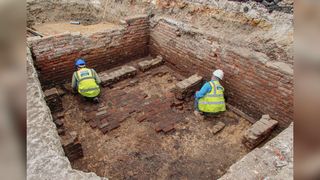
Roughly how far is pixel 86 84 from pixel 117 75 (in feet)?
3.43

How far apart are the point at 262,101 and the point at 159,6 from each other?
3.83m

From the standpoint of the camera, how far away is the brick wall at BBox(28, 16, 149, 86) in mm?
6020

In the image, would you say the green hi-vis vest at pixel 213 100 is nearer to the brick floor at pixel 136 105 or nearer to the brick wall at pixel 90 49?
the brick floor at pixel 136 105

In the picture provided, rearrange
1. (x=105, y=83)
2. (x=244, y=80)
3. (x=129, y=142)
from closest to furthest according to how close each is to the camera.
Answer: (x=129, y=142) < (x=244, y=80) < (x=105, y=83)

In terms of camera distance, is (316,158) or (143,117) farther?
(143,117)

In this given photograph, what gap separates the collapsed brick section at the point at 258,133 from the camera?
453 centimetres

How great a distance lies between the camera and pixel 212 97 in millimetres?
5191

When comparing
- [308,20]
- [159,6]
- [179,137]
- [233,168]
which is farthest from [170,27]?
[308,20]

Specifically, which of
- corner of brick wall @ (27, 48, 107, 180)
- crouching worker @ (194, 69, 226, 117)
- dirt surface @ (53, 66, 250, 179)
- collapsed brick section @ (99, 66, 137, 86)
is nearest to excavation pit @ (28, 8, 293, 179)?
dirt surface @ (53, 66, 250, 179)

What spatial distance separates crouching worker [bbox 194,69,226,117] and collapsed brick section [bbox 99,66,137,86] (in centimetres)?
209

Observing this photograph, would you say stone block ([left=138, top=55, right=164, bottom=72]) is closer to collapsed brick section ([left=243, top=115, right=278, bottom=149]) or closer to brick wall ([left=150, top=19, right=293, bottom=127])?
brick wall ([left=150, top=19, right=293, bottom=127])

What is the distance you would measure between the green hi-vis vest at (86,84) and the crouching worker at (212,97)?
2182 millimetres

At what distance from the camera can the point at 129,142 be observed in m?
4.82

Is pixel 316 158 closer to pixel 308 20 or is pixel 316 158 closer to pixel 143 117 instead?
pixel 308 20
